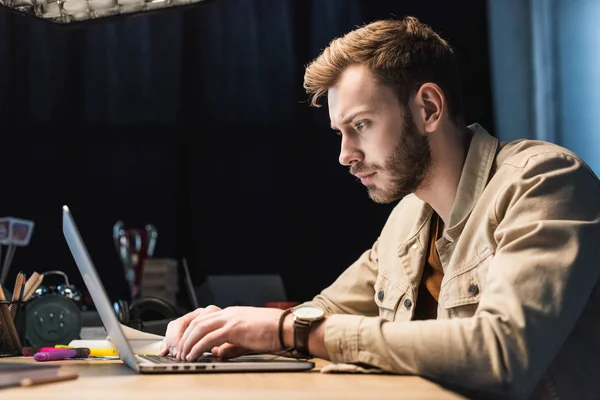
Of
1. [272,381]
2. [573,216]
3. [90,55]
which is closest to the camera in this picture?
[272,381]

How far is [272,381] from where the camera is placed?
3.37ft

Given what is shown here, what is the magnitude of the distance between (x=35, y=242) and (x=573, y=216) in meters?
2.95

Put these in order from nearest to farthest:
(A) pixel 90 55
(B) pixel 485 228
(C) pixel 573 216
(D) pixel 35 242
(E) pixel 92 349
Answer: (C) pixel 573 216, (B) pixel 485 228, (E) pixel 92 349, (D) pixel 35 242, (A) pixel 90 55

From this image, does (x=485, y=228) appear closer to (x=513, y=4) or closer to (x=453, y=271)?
(x=453, y=271)

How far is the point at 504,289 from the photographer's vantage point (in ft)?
3.96

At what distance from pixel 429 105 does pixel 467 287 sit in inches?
16.2

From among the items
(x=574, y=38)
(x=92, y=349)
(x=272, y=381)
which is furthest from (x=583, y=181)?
(x=574, y=38)

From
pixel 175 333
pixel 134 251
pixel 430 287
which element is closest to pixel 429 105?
pixel 430 287

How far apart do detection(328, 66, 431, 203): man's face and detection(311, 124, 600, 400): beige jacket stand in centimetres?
12

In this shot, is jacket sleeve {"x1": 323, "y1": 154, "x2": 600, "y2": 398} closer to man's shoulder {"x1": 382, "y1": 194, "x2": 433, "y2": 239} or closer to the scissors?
man's shoulder {"x1": 382, "y1": 194, "x2": 433, "y2": 239}

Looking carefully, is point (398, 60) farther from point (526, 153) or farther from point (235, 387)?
point (235, 387)

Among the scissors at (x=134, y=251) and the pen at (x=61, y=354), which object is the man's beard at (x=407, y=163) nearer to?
the pen at (x=61, y=354)

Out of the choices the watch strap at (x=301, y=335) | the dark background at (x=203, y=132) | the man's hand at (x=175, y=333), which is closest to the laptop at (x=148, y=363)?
the watch strap at (x=301, y=335)

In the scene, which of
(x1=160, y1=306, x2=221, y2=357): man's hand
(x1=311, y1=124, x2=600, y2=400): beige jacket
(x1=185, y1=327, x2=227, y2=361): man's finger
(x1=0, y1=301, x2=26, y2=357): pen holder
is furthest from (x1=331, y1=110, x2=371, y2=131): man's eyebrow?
(x1=0, y1=301, x2=26, y2=357): pen holder
